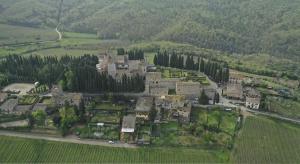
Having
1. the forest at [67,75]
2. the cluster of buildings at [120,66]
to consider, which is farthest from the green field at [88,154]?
the cluster of buildings at [120,66]

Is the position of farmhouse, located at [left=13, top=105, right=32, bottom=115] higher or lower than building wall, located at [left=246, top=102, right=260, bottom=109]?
lower

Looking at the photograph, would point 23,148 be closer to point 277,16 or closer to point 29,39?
point 29,39

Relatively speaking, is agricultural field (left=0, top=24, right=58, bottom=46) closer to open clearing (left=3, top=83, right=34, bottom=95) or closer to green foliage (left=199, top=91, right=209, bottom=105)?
open clearing (left=3, top=83, right=34, bottom=95)

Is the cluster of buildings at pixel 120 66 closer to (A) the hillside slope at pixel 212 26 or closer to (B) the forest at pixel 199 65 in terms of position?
(B) the forest at pixel 199 65

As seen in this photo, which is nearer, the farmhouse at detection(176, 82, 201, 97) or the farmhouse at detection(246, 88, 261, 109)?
the farmhouse at detection(246, 88, 261, 109)

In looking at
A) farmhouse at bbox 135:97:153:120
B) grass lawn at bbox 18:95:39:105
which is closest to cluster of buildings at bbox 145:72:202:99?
farmhouse at bbox 135:97:153:120

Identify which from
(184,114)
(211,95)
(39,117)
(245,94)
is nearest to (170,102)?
(184,114)

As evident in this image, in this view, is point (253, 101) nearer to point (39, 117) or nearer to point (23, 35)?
point (39, 117)
